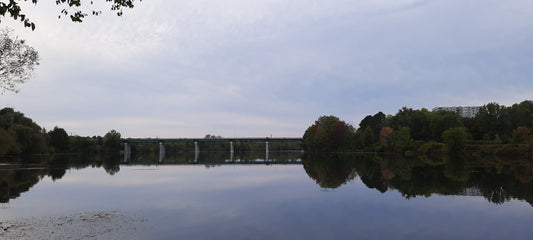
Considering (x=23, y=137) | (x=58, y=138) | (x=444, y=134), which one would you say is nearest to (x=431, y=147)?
(x=444, y=134)

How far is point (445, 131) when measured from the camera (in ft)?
332

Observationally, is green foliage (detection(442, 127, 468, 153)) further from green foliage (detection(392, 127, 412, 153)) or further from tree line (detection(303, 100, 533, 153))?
green foliage (detection(392, 127, 412, 153))

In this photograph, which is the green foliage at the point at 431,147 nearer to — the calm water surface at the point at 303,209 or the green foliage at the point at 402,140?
the green foliage at the point at 402,140

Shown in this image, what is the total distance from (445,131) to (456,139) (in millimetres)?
4246

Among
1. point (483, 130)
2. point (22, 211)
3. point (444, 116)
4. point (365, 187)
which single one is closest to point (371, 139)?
point (444, 116)

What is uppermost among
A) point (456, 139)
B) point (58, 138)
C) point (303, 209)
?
point (58, 138)

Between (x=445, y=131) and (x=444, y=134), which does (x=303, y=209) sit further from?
(x=445, y=131)

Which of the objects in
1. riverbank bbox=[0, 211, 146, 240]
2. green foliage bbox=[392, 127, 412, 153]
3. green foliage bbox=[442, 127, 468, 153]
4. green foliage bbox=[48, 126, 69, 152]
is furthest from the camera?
green foliage bbox=[48, 126, 69, 152]

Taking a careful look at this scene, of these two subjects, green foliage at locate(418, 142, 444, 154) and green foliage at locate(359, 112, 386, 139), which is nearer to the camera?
green foliage at locate(418, 142, 444, 154)

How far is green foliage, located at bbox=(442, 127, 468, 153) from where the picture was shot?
97250 millimetres

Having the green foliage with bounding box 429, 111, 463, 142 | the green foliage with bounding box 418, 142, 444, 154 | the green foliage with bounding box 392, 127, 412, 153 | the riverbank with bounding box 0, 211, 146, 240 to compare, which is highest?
the green foliage with bounding box 429, 111, 463, 142

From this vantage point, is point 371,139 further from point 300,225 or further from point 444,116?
point 300,225

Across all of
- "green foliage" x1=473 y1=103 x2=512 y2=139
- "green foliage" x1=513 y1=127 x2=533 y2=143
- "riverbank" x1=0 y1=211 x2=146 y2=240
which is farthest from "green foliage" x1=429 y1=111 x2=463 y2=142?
"riverbank" x1=0 y1=211 x2=146 y2=240

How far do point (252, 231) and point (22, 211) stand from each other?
14341mm
